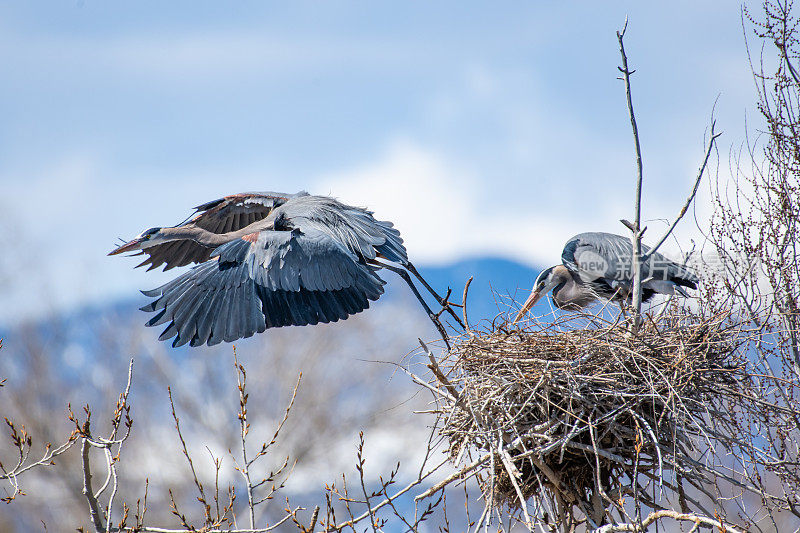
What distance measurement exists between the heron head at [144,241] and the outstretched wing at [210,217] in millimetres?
335

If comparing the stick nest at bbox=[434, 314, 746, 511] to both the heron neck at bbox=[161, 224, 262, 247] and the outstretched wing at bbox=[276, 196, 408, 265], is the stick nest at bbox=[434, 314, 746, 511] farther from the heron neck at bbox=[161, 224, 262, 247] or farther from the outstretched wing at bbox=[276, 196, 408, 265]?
the heron neck at bbox=[161, 224, 262, 247]

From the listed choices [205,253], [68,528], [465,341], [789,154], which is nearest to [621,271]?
[789,154]

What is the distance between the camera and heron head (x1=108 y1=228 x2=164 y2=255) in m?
6.74

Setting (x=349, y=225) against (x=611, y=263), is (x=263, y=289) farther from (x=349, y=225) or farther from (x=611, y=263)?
(x=611, y=263)

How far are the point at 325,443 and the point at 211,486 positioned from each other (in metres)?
3.58

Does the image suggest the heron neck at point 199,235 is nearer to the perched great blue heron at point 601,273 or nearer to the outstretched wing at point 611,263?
the perched great blue heron at point 601,273

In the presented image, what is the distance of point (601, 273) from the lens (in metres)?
6.71

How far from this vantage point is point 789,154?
6.80m

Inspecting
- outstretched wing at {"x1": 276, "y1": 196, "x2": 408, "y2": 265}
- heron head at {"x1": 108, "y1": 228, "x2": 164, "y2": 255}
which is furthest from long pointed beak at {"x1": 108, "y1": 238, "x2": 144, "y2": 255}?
outstretched wing at {"x1": 276, "y1": 196, "x2": 408, "y2": 265}

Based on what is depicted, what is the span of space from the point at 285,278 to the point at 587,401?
2.61 m

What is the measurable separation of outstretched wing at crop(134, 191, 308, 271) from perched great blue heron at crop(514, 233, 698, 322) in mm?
2353

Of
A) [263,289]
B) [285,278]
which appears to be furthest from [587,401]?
[263,289]

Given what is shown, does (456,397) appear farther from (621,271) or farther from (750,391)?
(621,271)

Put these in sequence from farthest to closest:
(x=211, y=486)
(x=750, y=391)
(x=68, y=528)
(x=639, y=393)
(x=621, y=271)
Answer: (x=211, y=486), (x=68, y=528), (x=621, y=271), (x=750, y=391), (x=639, y=393)
